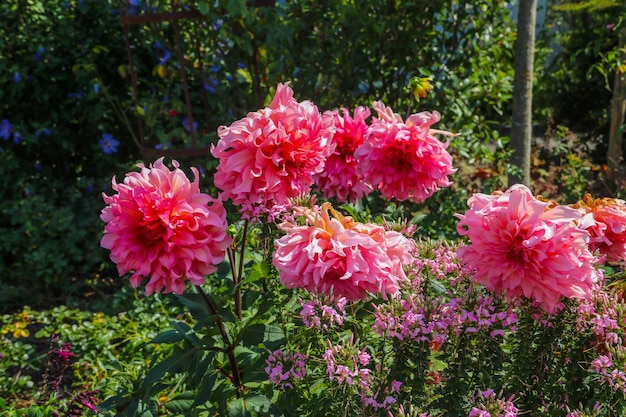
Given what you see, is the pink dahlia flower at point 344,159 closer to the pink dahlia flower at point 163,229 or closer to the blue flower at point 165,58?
the pink dahlia flower at point 163,229

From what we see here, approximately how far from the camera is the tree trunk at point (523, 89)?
3.64m

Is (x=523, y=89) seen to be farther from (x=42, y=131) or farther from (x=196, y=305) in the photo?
(x=42, y=131)

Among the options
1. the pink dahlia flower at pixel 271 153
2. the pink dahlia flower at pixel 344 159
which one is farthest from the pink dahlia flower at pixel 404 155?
the pink dahlia flower at pixel 271 153

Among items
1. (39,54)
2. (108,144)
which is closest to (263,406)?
(108,144)

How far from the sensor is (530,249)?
1270mm

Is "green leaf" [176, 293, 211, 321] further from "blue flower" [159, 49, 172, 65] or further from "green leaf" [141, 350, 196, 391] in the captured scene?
"blue flower" [159, 49, 172, 65]

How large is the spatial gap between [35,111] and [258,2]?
6.32 ft

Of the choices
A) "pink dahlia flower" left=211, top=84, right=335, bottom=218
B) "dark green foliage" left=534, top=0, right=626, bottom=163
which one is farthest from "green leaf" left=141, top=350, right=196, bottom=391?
"dark green foliage" left=534, top=0, right=626, bottom=163

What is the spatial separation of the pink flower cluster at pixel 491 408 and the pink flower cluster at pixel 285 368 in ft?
1.26

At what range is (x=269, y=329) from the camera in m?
1.67

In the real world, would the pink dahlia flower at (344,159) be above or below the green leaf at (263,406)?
above

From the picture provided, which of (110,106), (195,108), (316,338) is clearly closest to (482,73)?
(195,108)

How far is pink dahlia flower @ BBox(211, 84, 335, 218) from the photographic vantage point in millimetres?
1433

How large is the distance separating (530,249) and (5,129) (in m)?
3.95
